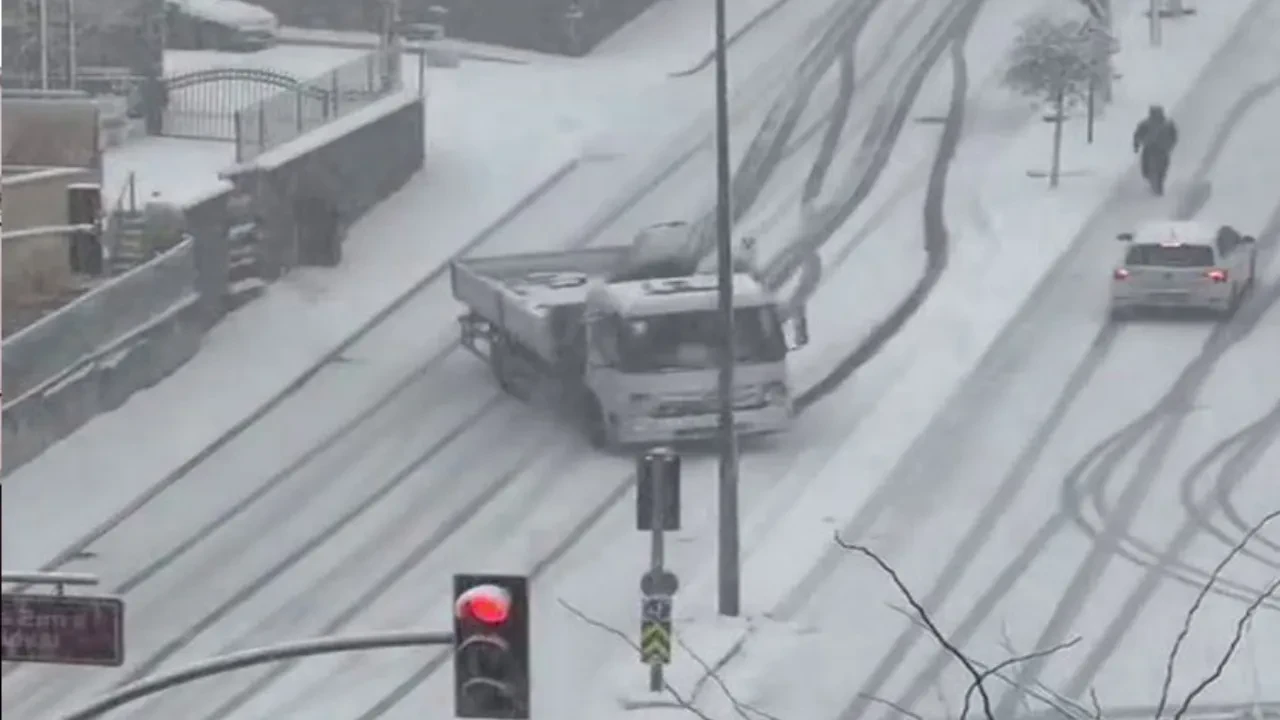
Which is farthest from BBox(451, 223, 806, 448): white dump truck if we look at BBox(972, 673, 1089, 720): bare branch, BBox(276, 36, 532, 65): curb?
BBox(276, 36, 532, 65): curb

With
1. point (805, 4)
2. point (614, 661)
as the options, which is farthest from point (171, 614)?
point (805, 4)

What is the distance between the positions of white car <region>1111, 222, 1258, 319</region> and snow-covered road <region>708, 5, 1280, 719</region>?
32 cm

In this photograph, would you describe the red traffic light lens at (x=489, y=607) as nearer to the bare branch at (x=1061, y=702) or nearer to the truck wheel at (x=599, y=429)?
the bare branch at (x=1061, y=702)

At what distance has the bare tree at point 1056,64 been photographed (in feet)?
136

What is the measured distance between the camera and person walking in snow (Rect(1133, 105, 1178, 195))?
135 ft

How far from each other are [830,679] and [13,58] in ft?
67.6

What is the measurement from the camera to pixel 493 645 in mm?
10625

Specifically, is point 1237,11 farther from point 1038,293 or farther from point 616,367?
point 616,367

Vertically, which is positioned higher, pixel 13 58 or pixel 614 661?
pixel 13 58

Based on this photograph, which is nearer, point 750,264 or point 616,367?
point 616,367

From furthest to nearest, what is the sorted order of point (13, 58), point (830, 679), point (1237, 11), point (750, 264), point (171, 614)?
1. point (1237, 11)
2. point (13, 58)
3. point (750, 264)
4. point (171, 614)
5. point (830, 679)

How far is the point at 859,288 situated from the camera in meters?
37.2

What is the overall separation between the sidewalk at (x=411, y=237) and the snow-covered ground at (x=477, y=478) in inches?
3.3

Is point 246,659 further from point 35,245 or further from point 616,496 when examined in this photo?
point 35,245
